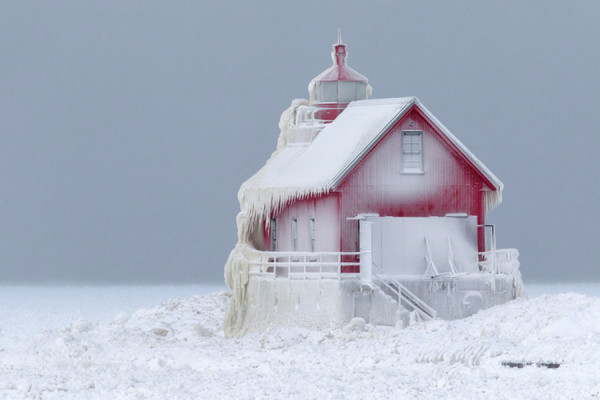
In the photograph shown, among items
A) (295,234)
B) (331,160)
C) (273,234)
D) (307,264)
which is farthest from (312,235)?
(273,234)

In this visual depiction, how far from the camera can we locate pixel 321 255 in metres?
43.4

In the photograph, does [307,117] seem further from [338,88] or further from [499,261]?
[499,261]

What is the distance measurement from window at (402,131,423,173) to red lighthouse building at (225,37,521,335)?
1.2 inches

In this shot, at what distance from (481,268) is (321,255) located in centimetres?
539

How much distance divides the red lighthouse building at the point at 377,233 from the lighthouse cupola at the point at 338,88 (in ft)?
9.12

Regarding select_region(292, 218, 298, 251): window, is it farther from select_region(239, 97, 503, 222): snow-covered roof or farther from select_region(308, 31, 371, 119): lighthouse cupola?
select_region(308, 31, 371, 119): lighthouse cupola

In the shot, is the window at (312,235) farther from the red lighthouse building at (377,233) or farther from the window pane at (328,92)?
the window pane at (328,92)

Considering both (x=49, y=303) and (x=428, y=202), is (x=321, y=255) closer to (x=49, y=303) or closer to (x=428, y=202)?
(x=428, y=202)

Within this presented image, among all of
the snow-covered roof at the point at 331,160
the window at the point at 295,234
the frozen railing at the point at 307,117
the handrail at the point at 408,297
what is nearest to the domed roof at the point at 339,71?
the frozen railing at the point at 307,117

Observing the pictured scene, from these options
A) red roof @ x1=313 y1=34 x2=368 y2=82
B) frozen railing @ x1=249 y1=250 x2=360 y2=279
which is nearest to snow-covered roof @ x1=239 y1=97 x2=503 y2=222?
frozen railing @ x1=249 y1=250 x2=360 y2=279

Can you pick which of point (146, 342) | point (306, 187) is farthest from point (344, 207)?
point (146, 342)

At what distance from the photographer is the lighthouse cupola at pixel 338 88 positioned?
A: 49281 mm

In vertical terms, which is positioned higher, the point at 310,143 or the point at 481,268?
the point at 310,143

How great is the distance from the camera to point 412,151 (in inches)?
1743
